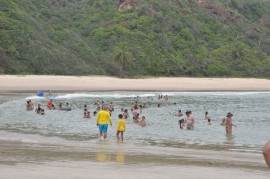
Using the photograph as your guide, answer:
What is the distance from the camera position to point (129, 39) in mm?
70750

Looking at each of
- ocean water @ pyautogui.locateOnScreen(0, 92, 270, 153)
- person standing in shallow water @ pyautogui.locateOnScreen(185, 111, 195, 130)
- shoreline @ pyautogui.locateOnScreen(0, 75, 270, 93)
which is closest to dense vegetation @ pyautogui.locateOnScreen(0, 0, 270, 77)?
shoreline @ pyautogui.locateOnScreen(0, 75, 270, 93)

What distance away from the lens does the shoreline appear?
1901 inches

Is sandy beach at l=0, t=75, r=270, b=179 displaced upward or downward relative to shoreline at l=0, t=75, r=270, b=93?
downward

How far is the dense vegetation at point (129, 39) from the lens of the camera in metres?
58.9

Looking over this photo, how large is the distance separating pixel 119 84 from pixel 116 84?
0.35 m

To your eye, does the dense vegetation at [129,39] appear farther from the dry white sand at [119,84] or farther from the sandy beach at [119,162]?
the sandy beach at [119,162]

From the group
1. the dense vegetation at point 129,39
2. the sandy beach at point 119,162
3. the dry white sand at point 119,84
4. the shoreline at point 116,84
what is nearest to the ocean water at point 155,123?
the sandy beach at point 119,162

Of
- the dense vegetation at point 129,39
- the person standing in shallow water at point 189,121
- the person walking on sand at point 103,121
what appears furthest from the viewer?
the dense vegetation at point 129,39

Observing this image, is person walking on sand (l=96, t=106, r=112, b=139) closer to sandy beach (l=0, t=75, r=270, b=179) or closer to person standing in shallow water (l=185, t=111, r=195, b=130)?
sandy beach (l=0, t=75, r=270, b=179)

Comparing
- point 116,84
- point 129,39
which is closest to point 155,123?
point 116,84

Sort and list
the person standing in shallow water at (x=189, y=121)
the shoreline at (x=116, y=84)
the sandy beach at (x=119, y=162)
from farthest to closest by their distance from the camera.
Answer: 1. the shoreline at (x=116, y=84)
2. the person standing in shallow water at (x=189, y=121)
3. the sandy beach at (x=119, y=162)

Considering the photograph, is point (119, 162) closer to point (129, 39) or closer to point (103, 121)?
point (103, 121)

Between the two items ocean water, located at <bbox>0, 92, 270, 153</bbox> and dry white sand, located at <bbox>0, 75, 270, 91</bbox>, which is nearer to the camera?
ocean water, located at <bbox>0, 92, 270, 153</bbox>

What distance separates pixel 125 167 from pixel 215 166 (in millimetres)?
2148
